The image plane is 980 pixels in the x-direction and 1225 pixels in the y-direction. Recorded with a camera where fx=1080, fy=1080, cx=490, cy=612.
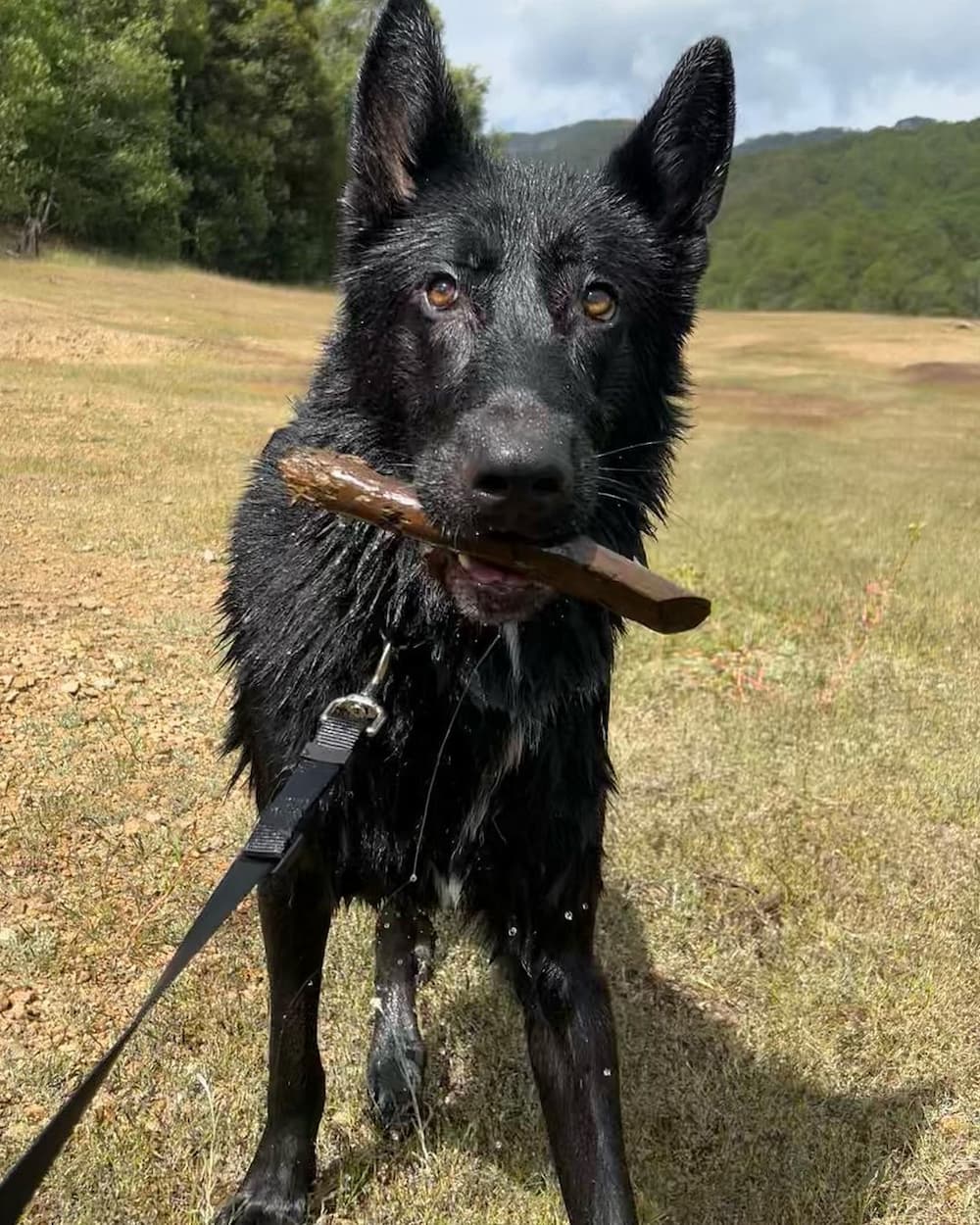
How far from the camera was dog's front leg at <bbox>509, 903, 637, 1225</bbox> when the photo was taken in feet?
7.33

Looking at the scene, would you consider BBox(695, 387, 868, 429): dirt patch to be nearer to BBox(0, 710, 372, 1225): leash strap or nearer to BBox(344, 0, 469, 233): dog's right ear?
BBox(344, 0, 469, 233): dog's right ear

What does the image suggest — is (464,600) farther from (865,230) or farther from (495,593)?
(865,230)

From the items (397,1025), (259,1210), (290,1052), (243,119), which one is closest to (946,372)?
(243,119)

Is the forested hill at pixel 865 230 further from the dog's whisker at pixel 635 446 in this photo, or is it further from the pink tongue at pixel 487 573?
the pink tongue at pixel 487 573

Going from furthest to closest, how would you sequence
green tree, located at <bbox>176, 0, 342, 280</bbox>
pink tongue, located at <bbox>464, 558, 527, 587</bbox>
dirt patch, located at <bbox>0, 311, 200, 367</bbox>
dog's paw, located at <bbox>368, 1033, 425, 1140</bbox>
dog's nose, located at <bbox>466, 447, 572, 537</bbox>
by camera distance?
green tree, located at <bbox>176, 0, 342, 280</bbox> < dirt patch, located at <bbox>0, 311, 200, 367</bbox> < dog's paw, located at <bbox>368, 1033, 425, 1140</bbox> < pink tongue, located at <bbox>464, 558, 527, 587</bbox> < dog's nose, located at <bbox>466, 447, 572, 537</bbox>

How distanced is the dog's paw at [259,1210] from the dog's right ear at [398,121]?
7.54ft

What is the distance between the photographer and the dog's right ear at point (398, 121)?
2453 millimetres

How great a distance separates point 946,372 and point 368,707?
31.0 metres

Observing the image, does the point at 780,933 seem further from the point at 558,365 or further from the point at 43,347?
the point at 43,347

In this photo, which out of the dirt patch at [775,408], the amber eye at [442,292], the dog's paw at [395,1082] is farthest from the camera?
the dirt patch at [775,408]

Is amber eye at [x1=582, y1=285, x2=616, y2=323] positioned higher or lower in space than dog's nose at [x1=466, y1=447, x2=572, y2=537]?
higher

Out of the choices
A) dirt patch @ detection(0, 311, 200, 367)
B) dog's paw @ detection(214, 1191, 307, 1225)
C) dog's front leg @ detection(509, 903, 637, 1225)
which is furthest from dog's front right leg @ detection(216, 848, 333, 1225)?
dirt patch @ detection(0, 311, 200, 367)

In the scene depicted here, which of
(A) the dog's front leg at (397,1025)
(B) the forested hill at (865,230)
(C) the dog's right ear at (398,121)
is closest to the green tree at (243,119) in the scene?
(B) the forested hill at (865,230)

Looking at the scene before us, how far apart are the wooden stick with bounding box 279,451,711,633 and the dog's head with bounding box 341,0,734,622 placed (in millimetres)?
50
